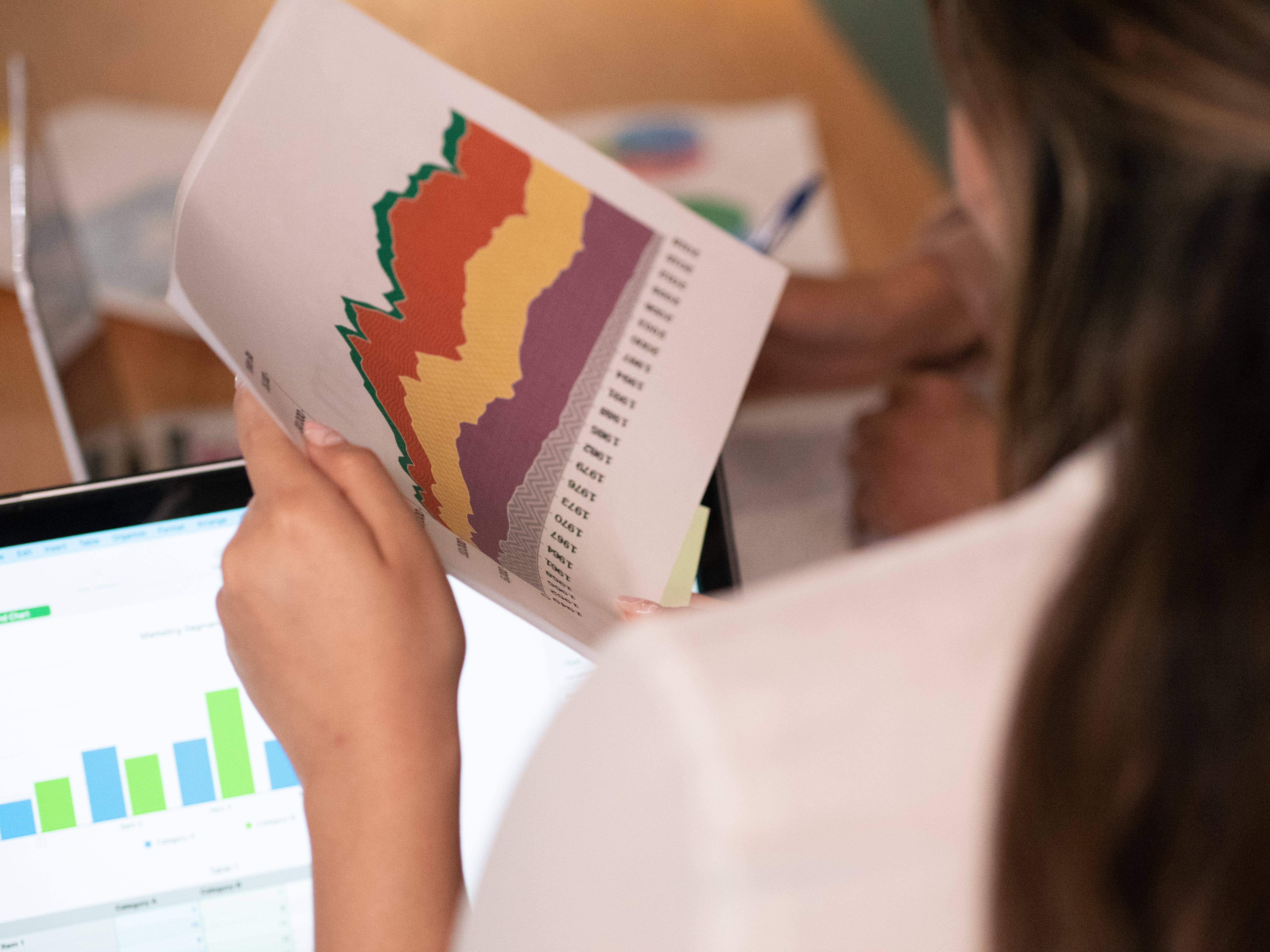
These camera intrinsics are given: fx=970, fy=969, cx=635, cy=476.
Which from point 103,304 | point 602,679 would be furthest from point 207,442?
point 602,679

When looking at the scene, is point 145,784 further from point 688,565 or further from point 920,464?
point 920,464

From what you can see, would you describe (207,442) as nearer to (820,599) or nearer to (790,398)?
(790,398)

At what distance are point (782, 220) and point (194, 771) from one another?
1.75 feet

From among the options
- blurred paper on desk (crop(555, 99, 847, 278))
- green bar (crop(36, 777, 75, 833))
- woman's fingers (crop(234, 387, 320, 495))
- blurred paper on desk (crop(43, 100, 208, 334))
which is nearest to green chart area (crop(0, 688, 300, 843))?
green bar (crop(36, 777, 75, 833))

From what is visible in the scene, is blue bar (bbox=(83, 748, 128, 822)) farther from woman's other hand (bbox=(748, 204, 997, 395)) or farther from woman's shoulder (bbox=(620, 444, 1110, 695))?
woman's other hand (bbox=(748, 204, 997, 395))

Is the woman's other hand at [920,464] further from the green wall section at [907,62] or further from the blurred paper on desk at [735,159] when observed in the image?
the green wall section at [907,62]

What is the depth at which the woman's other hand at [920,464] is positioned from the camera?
0.65 metres

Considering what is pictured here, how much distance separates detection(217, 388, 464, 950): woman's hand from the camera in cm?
35

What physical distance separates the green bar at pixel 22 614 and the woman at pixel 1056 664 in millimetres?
277

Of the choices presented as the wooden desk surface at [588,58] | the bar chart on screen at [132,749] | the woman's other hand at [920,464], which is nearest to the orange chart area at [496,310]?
the bar chart on screen at [132,749]

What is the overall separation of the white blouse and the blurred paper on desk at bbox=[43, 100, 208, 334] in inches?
23.2

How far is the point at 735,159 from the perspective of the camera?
2.52 ft

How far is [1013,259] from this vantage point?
23 centimetres

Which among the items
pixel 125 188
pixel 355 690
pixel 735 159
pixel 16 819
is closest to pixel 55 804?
pixel 16 819
